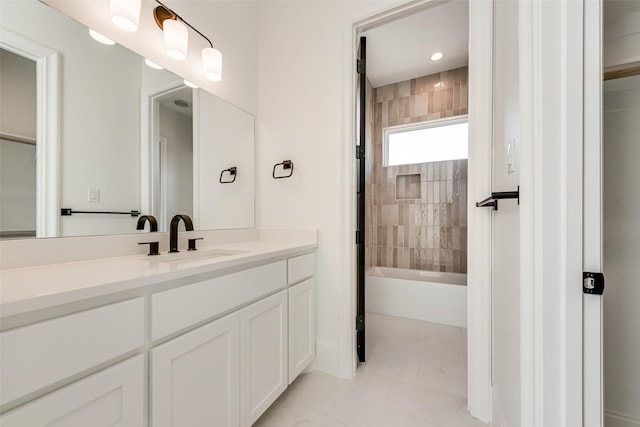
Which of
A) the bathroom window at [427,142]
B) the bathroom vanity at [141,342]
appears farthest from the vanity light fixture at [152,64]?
the bathroom window at [427,142]

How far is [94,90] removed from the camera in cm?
107

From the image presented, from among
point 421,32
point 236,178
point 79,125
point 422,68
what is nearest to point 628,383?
point 236,178

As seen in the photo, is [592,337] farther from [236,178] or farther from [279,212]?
[236,178]

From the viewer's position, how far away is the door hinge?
2.04 feet

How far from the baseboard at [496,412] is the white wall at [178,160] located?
1830 mm

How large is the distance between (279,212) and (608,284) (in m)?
1.67

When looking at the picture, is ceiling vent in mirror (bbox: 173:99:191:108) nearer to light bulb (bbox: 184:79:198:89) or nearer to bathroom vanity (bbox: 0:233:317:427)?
light bulb (bbox: 184:79:198:89)

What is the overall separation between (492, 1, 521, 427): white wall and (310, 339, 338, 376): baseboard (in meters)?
0.88

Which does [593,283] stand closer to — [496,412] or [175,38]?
[496,412]

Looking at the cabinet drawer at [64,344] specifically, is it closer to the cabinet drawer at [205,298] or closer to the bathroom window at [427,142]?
the cabinet drawer at [205,298]

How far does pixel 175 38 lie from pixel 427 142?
2.98m

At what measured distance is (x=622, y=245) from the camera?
83cm

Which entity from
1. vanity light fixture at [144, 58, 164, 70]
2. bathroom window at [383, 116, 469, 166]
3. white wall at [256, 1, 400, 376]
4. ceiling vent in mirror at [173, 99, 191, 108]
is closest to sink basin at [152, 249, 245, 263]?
white wall at [256, 1, 400, 376]

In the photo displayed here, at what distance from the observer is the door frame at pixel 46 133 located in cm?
90
